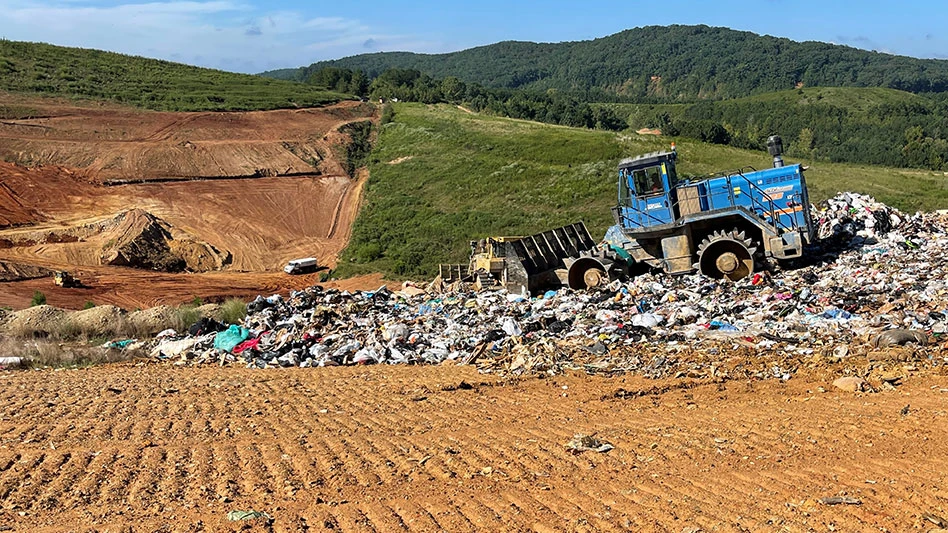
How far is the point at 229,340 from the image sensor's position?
14898mm

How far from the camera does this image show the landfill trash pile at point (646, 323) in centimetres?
1044

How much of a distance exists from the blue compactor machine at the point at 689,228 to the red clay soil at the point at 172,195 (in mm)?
9059

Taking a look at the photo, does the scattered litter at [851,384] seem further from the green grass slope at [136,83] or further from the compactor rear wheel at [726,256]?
Answer: the green grass slope at [136,83]

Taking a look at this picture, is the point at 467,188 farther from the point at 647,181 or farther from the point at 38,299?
the point at 647,181

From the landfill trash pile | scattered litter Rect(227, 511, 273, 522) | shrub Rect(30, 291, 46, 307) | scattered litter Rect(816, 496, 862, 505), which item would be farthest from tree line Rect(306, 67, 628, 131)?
scattered litter Rect(816, 496, 862, 505)

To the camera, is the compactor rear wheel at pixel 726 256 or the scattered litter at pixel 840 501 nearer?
the scattered litter at pixel 840 501

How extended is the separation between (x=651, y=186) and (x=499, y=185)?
1937cm

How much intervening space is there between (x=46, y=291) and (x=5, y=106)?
22.7 metres

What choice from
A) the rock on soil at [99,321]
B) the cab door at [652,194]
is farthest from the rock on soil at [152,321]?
the cab door at [652,194]

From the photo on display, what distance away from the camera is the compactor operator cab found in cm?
1590

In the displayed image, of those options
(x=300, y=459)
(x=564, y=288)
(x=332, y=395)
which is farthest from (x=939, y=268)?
(x=300, y=459)

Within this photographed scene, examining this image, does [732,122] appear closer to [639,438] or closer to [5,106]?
[5,106]

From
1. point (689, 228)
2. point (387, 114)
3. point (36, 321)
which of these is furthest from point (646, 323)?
point (387, 114)

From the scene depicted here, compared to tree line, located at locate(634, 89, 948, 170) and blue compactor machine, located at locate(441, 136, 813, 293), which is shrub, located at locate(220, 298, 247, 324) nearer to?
blue compactor machine, located at locate(441, 136, 813, 293)
